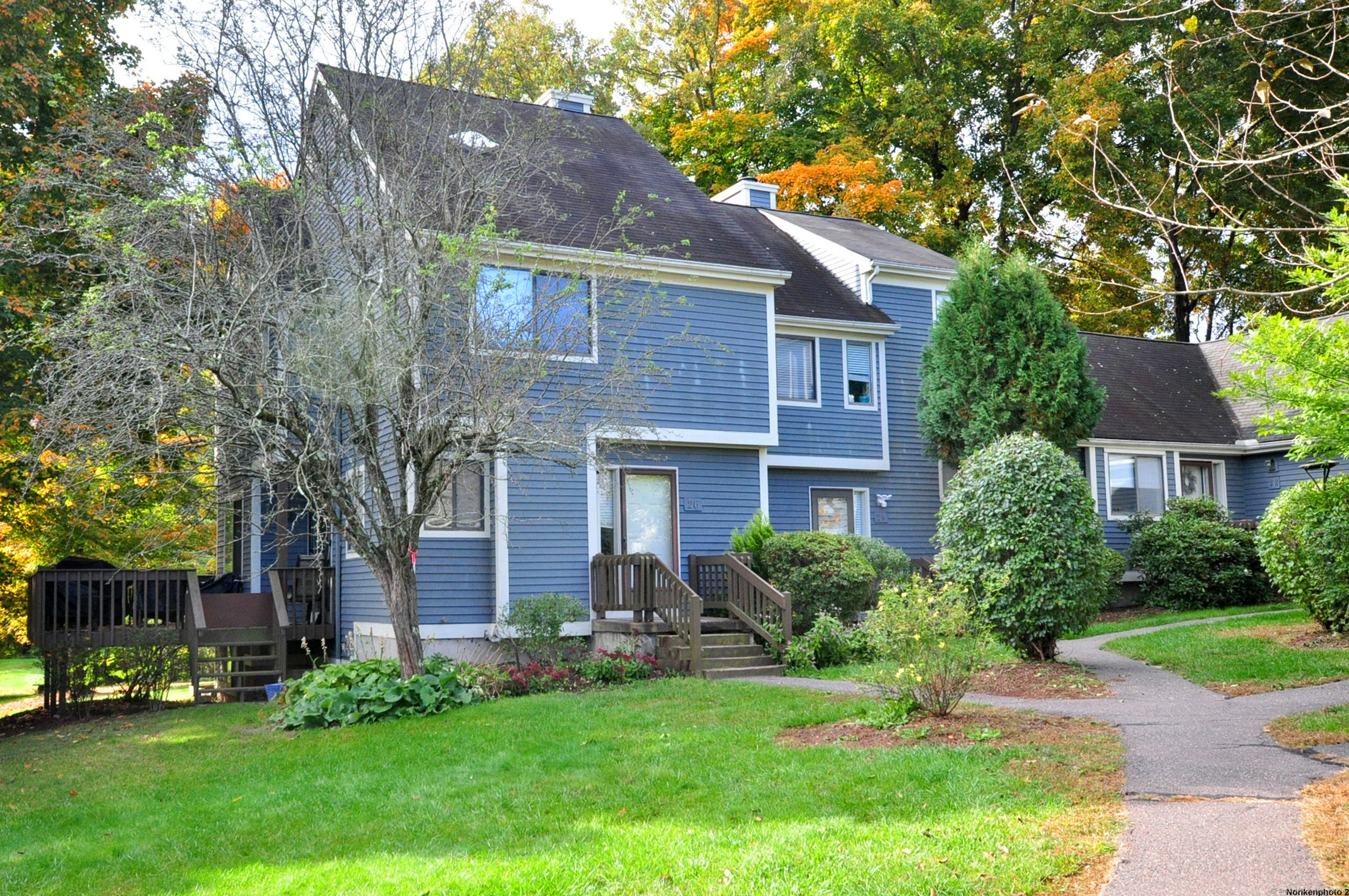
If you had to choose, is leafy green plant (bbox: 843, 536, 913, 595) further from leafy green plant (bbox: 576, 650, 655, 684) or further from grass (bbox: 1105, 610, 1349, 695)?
leafy green plant (bbox: 576, 650, 655, 684)

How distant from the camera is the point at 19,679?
23188 mm

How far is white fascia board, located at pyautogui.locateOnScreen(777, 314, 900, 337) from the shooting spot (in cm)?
1909

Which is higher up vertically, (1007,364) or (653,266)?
(653,266)

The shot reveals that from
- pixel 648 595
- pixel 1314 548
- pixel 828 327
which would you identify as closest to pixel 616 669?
pixel 648 595

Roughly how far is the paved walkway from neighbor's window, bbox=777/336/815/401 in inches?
336

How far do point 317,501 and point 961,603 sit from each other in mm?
7091

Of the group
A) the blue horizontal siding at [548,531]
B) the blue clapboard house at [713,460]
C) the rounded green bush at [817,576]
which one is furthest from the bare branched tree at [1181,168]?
the blue horizontal siding at [548,531]

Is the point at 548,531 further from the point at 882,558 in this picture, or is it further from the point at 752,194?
the point at 752,194

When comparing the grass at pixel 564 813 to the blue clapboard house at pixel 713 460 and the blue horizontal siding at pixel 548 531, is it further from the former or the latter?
the blue horizontal siding at pixel 548 531

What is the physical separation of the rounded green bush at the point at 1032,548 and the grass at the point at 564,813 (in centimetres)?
299

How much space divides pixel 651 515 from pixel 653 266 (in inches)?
149

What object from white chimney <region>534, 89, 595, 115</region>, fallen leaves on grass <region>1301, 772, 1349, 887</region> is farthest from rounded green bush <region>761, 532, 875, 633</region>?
white chimney <region>534, 89, 595, 115</region>

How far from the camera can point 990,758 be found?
26.3ft

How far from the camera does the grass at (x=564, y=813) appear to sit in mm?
6039
